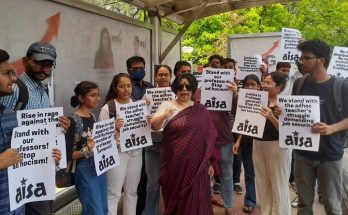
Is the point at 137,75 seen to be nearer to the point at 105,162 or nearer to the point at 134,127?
the point at 134,127

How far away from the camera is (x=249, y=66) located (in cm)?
671

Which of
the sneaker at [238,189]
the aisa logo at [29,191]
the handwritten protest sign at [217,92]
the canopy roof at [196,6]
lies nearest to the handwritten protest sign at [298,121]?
the handwritten protest sign at [217,92]

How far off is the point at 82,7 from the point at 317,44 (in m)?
2.88

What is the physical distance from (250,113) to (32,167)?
2563 millimetres

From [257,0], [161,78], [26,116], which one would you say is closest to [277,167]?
[161,78]

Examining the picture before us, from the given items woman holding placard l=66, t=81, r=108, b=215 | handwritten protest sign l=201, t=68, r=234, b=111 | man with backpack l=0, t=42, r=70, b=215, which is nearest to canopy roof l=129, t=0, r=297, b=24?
handwritten protest sign l=201, t=68, r=234, b=111

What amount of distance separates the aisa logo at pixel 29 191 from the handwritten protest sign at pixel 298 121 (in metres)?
2.34

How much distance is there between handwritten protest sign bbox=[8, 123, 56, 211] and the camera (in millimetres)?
2672

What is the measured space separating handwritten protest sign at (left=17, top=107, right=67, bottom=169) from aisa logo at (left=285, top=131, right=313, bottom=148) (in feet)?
7.17

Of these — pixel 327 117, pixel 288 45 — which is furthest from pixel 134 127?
pixel 288 45

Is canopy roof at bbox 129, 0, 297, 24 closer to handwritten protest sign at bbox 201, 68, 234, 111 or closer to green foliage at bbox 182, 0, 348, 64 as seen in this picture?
handwritten protest sign at bbox 201, 68, 234, 111

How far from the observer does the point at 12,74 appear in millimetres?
2646

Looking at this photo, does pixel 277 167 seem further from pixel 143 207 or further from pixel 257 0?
pixel 257 0

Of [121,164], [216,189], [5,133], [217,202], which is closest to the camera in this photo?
[5,133]
